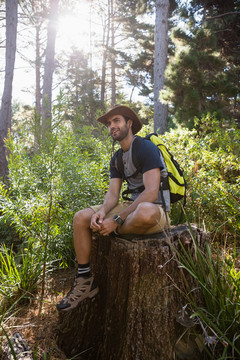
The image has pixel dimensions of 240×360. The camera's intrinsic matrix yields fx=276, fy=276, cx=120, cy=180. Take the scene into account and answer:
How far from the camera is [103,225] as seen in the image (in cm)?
239

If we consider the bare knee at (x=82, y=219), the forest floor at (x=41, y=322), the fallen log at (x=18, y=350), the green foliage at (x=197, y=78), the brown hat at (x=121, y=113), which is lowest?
the forest floor at (x=41, y=322)

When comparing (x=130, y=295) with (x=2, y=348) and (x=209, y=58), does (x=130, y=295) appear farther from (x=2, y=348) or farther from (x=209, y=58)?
(x=209, y=58)

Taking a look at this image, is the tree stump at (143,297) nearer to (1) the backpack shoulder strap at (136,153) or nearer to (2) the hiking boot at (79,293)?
(2) the hiking boot at (79,293)

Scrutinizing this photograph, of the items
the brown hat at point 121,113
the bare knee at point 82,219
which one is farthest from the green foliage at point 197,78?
the bare knee at point 82,219

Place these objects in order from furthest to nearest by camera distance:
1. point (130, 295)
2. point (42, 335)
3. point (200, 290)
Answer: point (42, 335) < point (200, 290) < point (130, 295)

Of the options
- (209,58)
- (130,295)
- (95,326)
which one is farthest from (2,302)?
(209,58)

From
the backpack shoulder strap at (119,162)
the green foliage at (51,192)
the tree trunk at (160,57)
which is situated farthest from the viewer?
the tree trunk at (160,57)

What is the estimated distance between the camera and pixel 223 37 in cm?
1071

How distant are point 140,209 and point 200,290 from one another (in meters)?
0.83

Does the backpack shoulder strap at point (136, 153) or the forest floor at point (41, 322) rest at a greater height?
the backpack shoulder strap at point (136, 153)

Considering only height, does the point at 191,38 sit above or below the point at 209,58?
above

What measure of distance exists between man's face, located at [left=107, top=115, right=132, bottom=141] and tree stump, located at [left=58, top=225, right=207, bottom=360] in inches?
41.0

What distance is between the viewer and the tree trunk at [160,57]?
9.66 meters

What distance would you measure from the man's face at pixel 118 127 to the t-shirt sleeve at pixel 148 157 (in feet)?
0.85
